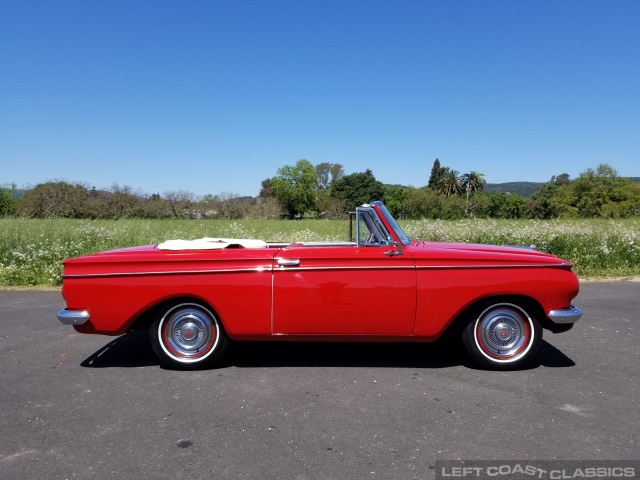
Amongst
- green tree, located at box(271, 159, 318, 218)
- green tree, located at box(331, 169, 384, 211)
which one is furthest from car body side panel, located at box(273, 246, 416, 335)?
green tree, located at box(271, 159, 318, 218)

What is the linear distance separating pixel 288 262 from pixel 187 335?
1.14 metres

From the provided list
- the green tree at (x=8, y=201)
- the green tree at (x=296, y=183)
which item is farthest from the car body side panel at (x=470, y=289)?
the green tree at (x=296, y=183)

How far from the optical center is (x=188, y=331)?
3.84 meters

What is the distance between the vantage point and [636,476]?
2281 mm

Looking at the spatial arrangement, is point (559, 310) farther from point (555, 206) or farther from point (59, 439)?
point (555, 206)

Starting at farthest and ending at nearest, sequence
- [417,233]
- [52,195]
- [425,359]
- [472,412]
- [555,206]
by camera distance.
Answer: [555,206]
[52,195]
[417,233]
[425,359]
[472,412]

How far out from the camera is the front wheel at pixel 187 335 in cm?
384

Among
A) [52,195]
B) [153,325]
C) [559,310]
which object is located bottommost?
[153,325]

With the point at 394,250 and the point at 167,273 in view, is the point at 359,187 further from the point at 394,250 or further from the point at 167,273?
the point at 167,273

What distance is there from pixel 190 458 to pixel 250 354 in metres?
1.83

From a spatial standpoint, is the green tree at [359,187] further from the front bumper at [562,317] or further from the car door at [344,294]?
the car door at [344,294]

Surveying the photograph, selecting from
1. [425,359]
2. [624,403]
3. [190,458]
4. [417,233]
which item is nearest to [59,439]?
[190,458]

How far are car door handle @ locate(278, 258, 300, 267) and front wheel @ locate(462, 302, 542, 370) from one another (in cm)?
159

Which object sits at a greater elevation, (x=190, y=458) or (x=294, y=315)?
(x=294, y=315)
